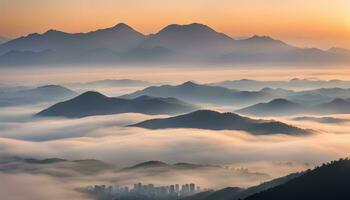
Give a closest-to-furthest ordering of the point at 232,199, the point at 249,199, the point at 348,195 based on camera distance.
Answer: the point at 348,195, the point at 249,199, the point at 232,199

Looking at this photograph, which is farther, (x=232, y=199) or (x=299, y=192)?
(x=232, y=199)

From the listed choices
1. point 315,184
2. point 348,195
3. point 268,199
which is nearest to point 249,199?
point 268,199

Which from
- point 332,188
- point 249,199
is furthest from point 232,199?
point 332,188

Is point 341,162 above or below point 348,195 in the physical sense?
above

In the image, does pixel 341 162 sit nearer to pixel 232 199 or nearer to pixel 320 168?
pixel 320 168

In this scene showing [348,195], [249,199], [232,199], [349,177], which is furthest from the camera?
[232,199]

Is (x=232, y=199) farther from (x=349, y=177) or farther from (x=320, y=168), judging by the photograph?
(x=349, y=177)
